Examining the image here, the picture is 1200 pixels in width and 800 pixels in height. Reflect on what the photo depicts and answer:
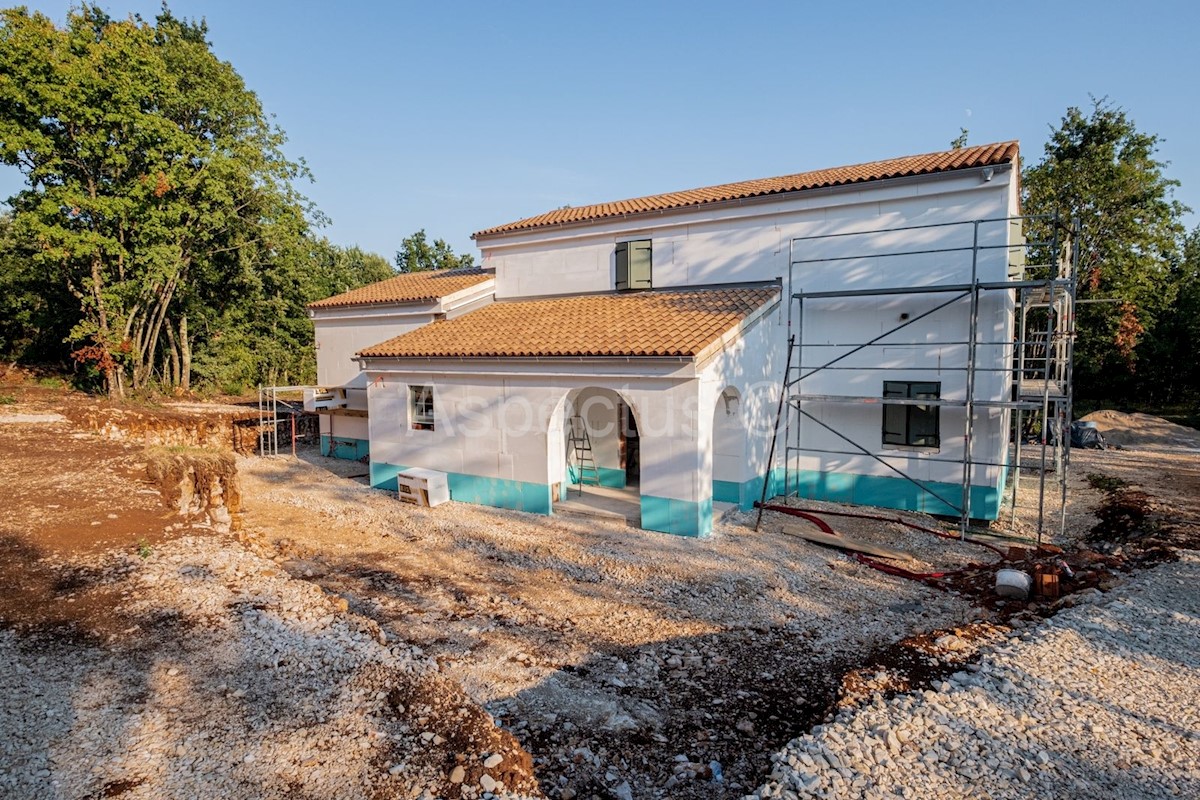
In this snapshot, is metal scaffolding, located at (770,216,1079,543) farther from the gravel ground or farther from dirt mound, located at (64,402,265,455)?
dirt mound, located at (64,402,265,455)

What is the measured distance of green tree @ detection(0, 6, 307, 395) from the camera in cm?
1870

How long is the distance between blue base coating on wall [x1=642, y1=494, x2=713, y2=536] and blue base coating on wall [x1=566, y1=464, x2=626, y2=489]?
3180 mm

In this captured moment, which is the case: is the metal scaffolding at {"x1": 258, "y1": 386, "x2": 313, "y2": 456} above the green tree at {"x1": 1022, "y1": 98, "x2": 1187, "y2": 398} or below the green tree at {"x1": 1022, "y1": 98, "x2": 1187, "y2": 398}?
below

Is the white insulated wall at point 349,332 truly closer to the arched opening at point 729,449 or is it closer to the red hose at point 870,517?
the arched opening at point 729,449

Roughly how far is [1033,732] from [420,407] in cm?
1262

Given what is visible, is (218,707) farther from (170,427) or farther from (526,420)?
(170,427)

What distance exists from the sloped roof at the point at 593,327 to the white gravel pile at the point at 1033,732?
6085 millimetres

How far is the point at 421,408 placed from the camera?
1413 cm

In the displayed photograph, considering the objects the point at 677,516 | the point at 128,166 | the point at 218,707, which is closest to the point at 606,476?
the point at 677,516

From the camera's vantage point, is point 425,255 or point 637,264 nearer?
point 637,264

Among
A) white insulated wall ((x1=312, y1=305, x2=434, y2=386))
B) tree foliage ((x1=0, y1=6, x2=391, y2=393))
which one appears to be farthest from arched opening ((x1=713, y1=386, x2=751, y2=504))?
tree foliage ((x1=0, y1=6, x2=391, y2=393))

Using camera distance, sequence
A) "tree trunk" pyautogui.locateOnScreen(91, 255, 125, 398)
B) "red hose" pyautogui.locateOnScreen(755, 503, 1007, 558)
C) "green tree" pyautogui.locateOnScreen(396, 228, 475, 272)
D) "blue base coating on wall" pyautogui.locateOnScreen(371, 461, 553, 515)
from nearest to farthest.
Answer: "red hose" pyautogui.locateOnScreen(755, 503, 1007, 558)
"blue base coating on wall" pyautogui.locateOnScreen(371, 461, 553, 515)
"tree trunk" pyautogui.locateOnScreen(91, 255, 125, 398)
"green tree" pyautogui.locateOnScreen(396, 228, 475, 272)

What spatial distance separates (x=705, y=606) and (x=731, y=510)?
440cm

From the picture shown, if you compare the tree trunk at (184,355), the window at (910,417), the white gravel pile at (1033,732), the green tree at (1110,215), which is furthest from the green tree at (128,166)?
the green tree at (1110,215)
